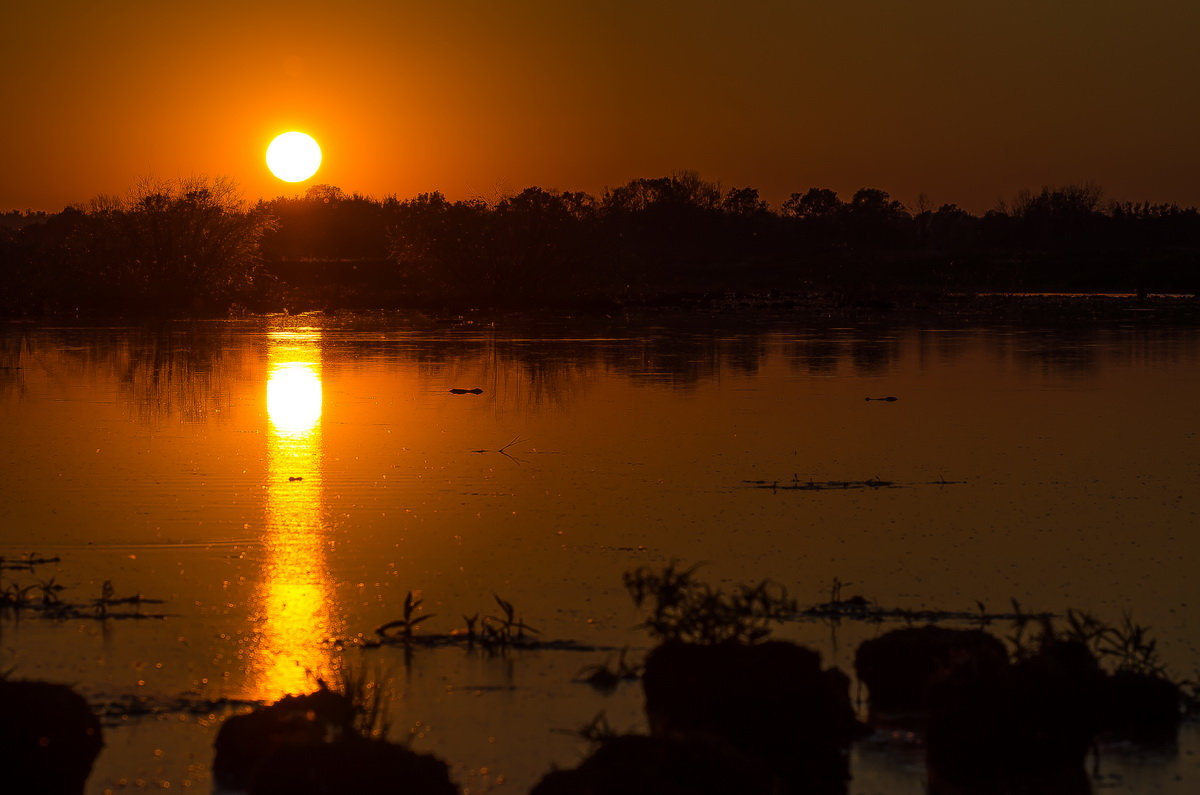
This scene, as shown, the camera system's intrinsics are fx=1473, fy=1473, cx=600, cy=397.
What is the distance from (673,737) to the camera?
4.05 metres

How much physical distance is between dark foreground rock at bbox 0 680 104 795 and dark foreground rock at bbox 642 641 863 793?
1.75 metres

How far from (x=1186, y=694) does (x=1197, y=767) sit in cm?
56

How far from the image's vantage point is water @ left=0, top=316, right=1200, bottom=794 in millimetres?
5438

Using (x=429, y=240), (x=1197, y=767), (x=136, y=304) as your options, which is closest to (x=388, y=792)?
(x=1197, y=767)

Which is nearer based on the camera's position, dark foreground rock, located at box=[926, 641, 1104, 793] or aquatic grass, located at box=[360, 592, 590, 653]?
dark foreground rock, located at box=[926, 641, 1104, 793]

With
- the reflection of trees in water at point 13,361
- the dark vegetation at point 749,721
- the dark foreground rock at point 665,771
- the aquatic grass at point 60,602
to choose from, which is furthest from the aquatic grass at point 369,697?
the reflection of trees in water at point 13,361

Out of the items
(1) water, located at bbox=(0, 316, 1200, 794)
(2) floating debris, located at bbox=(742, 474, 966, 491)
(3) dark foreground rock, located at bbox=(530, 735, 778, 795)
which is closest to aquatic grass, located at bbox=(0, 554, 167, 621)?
(1) water, located at bbox=(0, 316, 1200, 794)

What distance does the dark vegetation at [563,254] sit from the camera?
42.8 meters

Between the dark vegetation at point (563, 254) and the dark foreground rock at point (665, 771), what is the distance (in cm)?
3555

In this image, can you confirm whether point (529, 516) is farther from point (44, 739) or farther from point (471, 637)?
point (44, 739)

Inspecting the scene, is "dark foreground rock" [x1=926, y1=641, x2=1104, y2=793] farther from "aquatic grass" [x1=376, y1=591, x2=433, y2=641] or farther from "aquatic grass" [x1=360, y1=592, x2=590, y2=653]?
"aquatic grass" [x1=376, y1=591, x2=433, y2=641]

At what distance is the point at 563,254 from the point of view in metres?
44.8

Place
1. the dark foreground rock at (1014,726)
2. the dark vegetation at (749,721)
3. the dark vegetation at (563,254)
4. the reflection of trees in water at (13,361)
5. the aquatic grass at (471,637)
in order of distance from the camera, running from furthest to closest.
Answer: the dark vegetation at (563,254), the reflection of trees in water at (13,361), the aquatic grass at (471,637), the dark foreground rock at (1014,726), the dark vegetation at (749,721)

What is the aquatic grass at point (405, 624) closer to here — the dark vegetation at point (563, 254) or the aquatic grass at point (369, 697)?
the aquatic grass at point (369, 697)
